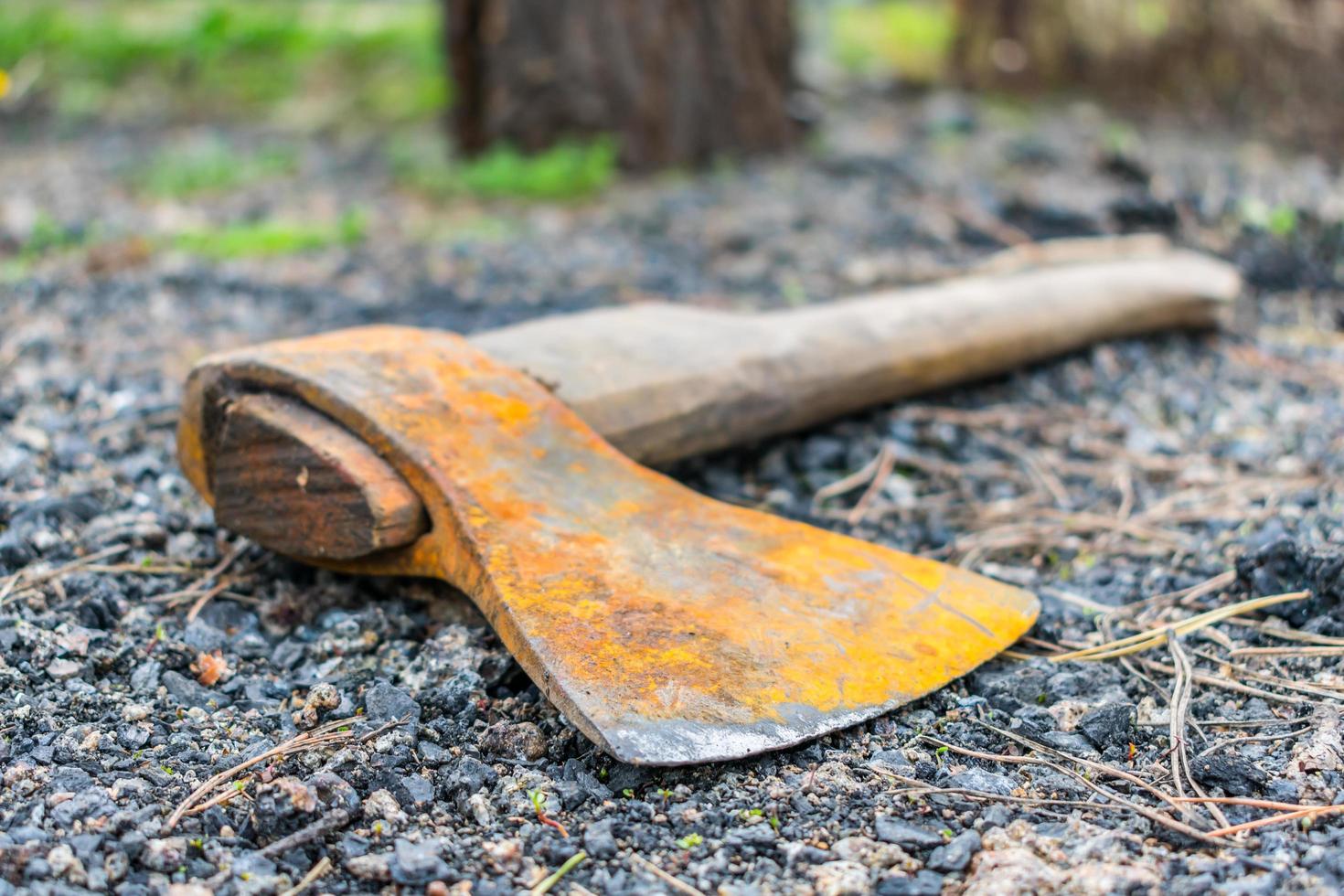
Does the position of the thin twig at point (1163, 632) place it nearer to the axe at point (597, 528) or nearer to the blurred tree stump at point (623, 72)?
the axe at point (597, 528)

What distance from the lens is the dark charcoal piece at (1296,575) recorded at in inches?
72.2

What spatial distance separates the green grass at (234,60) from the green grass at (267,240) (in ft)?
6.14

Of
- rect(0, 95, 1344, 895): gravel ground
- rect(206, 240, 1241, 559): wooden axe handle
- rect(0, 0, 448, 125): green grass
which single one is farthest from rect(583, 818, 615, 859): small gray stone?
rect(0, 0, 448, 125): green grass

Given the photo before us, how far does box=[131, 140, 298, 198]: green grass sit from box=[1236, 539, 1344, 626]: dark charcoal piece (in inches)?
152

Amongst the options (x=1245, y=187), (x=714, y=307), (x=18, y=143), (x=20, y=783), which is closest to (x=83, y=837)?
(x=20, y=783)

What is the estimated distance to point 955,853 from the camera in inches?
53.9

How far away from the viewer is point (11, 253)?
11.8ft

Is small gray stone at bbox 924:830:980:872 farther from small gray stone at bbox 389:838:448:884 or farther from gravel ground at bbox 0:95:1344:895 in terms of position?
small gray stone at bbox 389:838:448:884

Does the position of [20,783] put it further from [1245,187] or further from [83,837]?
[1245,187]

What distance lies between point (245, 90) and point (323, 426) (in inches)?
189

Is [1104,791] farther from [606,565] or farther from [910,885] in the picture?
[606,565]

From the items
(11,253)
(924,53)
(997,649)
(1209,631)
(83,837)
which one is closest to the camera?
(83,837)

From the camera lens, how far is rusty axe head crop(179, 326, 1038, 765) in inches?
59.6

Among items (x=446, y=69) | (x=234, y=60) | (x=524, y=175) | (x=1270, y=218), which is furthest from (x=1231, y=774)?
(x=234, y=60)
